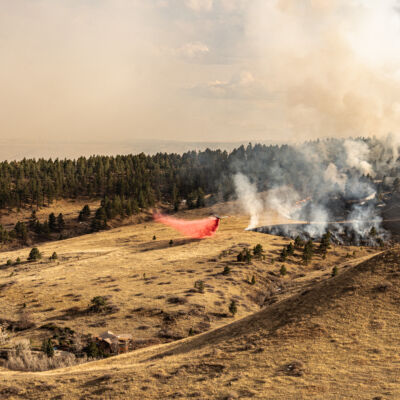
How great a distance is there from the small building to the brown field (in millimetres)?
1956

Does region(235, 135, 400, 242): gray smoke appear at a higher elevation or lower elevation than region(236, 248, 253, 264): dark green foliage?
higher

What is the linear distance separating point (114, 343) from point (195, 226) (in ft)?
309

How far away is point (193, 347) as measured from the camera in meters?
36.4

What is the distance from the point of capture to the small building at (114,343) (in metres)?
45.3

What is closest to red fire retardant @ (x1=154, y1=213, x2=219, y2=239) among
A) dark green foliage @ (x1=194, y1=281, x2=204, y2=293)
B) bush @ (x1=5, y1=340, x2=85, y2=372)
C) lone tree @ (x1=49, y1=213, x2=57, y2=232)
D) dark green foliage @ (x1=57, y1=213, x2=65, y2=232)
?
dark green foliage @ (x1=57, y1=213, x2=65, y2=232)

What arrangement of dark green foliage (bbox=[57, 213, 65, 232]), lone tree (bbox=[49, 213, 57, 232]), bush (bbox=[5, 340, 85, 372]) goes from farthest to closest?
dark green foliage (bbox=[57, 213, 65, 232]), lone tree (bbox=[49, 213, 57, 232]), bush (bbox=[5, 340, 85, 372])

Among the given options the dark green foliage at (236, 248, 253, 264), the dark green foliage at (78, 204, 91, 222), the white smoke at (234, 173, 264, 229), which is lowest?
the dark green foliage at (236, 248, 253, 264)

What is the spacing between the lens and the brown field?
2534 cm

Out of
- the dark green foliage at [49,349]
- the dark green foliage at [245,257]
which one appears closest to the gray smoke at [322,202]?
the dark green foliage at [245,257]

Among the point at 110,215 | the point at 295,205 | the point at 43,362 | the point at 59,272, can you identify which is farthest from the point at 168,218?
the point at 43,362

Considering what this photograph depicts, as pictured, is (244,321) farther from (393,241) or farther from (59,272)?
(393,241)

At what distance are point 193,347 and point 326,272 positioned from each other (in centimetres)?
5183

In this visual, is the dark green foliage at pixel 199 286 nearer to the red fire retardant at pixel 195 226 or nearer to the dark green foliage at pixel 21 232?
the red fire retardant at pixel 195 226

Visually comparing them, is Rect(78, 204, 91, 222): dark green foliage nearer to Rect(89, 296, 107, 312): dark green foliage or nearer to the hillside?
Rect(89, 296, 107, 312): dark green foliage
